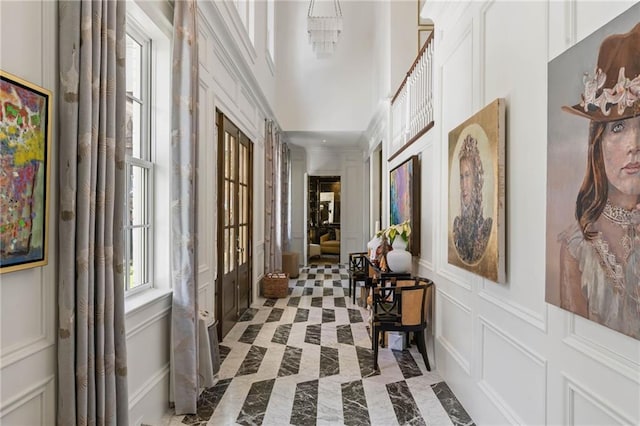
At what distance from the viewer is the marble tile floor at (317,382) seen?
99.0 inches

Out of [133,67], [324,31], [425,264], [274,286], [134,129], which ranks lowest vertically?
[274,286]

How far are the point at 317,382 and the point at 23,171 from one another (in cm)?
253

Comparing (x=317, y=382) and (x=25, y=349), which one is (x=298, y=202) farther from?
(x=25, y=349)

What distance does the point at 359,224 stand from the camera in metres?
9.65

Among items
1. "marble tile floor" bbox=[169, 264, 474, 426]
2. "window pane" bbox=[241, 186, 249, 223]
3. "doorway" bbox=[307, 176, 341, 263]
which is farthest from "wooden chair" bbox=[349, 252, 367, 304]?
"doorway" bbox=[307, 176, 341, 263]

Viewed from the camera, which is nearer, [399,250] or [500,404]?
[500,404]

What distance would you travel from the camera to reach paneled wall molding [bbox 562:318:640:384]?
1.20 meters

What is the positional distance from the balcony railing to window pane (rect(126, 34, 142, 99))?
247 cm

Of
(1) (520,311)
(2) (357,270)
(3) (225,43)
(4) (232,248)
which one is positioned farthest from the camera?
(2) (357,270)

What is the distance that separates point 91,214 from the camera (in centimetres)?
156

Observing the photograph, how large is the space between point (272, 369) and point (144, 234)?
165 centimetres

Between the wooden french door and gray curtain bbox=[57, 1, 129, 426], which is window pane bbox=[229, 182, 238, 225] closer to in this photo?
the wooden french door

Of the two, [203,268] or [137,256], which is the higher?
[137,256]

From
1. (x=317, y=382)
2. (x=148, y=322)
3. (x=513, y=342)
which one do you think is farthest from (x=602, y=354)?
(x=148, y=322)
